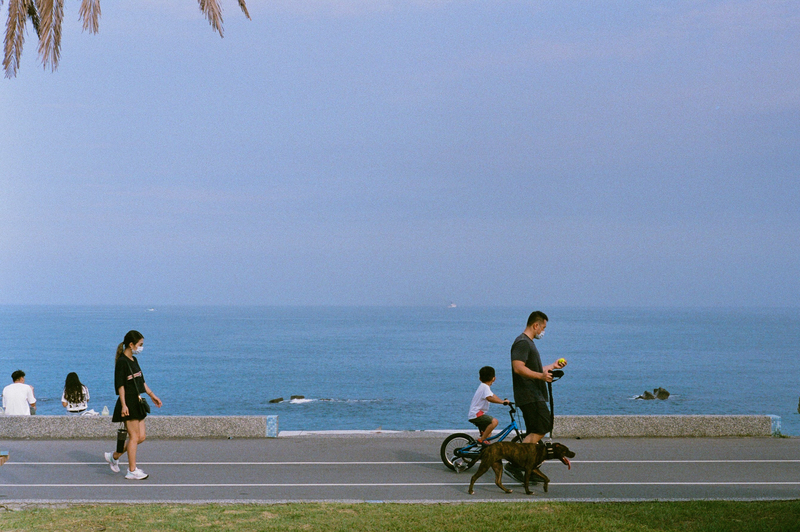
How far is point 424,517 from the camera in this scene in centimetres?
740

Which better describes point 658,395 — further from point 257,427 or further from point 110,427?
point 110,427

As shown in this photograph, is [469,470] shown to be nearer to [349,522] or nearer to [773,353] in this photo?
[349,522]

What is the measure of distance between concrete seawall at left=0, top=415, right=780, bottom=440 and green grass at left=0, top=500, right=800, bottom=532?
4740 millimetres

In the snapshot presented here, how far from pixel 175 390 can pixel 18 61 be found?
62.9 m

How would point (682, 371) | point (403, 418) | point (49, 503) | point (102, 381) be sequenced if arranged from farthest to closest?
1. point (682, 371)
2. point (102, 381)
3. point (403, 418)
4. point (49, 503)

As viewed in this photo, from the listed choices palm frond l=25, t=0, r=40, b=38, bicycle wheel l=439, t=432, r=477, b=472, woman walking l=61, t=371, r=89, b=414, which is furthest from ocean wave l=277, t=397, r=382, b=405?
bicycle wheel l=439, t=432, r=477, b=472

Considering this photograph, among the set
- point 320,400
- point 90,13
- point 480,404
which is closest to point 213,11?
point 90,13

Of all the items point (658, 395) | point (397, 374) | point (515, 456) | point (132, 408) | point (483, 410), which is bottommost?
point (658, 395)

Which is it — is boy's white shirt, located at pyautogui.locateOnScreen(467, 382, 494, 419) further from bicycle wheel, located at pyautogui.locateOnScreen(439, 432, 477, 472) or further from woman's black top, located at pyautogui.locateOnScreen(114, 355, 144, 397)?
woman's black top, located at pyautogui.locateOnScreen(114, 355, 144, 397)

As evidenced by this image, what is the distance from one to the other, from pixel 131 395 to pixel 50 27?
5307mm

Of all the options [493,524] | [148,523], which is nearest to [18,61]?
[148,523]

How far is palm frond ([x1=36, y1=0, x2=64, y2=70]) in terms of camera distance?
11.1m

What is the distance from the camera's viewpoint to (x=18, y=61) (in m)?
11.6

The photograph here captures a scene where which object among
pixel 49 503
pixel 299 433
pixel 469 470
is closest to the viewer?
pixel 49 503
